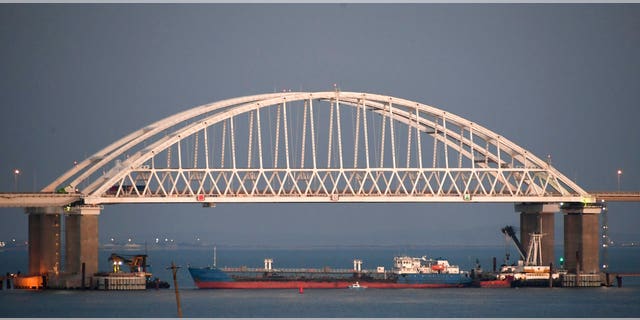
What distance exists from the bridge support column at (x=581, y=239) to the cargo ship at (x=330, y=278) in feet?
32.3

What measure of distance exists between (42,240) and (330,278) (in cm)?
2705

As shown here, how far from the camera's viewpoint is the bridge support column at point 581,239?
14050cm

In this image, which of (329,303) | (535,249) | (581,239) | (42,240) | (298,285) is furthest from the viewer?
(535,249)

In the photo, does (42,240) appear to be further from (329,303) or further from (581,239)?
(581,239)

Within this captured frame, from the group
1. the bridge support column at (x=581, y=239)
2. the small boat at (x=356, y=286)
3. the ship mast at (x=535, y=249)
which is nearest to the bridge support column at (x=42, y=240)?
the small boat at (x=356, y=286)

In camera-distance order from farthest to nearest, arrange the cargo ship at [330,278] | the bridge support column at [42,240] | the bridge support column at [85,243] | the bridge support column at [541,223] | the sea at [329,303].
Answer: the bridge support column at [541,223] < the cargo ship at [330,278] < the bridge support column at [42,240] < the bridge support column at [85,243] < the sea at [329,303]

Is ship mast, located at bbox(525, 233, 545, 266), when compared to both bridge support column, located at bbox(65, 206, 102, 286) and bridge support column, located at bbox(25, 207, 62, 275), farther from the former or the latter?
bridge support column, located at bbox(25, 207, 62, 275)

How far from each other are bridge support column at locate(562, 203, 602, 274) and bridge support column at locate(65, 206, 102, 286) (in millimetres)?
43888

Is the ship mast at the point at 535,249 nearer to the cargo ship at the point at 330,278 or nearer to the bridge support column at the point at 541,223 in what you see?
the bridge support column at the point at 541,223

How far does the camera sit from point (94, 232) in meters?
130

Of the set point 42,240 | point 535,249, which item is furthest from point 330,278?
point 42,240

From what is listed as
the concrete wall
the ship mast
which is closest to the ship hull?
the ship mast

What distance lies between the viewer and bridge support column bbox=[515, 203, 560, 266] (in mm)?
142125

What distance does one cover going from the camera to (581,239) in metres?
141
